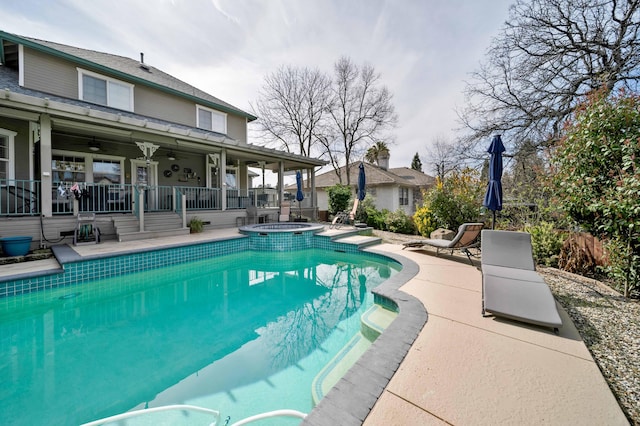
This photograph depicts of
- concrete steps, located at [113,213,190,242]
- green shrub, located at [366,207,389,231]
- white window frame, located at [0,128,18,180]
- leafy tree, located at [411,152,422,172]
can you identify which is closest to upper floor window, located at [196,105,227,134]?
concrete steps, located at [113,213,190,242]

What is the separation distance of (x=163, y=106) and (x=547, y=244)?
50.9 feet

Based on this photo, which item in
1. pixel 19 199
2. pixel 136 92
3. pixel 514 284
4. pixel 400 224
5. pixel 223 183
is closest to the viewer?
pixel 514 284

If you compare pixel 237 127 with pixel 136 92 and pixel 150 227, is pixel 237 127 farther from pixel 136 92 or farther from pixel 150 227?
pixel 150 227

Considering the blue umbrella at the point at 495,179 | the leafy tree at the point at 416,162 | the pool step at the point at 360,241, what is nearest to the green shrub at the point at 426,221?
the pool step at the point at 360,241

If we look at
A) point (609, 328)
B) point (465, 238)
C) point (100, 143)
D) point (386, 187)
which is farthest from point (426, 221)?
point (100, 143)

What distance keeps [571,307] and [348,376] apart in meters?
3.95

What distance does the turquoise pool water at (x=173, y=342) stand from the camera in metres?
2.64

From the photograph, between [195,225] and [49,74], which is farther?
[195,225]

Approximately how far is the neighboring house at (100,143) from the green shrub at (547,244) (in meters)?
10.7

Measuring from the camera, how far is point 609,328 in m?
3.32

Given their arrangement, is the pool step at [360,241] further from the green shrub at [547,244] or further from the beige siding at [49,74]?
the beige siding at [49,74]

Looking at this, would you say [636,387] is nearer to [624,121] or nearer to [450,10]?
[624,121]

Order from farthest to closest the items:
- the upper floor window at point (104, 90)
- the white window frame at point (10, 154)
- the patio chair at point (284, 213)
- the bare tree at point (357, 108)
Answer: the bare tree at point (357, 108), the patio chair at point (284, 213), the upper floor window at point (104, 90), the white window frame at point (10, 154)

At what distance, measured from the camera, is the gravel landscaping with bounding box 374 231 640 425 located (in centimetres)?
224
